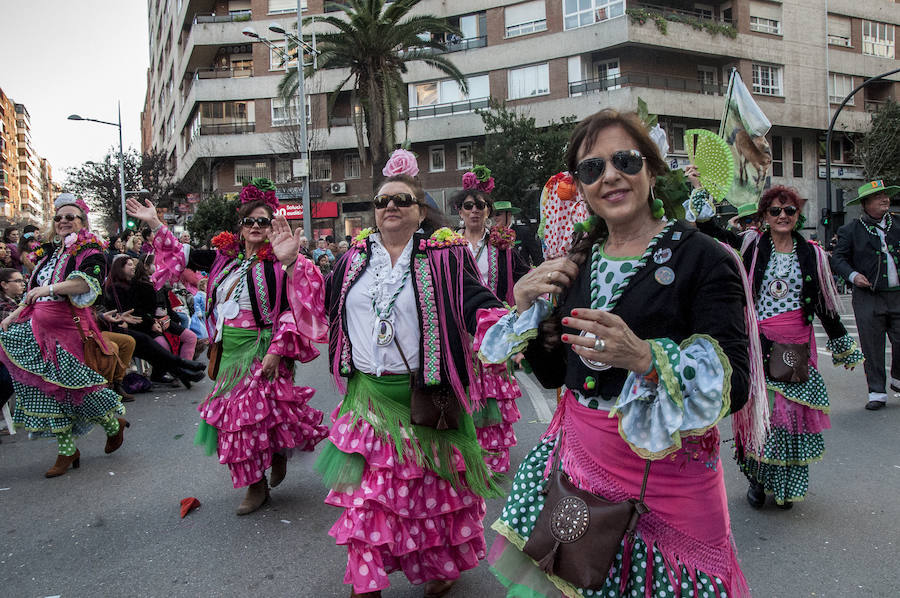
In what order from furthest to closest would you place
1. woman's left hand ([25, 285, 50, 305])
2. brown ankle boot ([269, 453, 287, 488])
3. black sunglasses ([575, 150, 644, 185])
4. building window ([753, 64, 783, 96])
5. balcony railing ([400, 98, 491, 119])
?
1. balcony railing ([400, 98, 491, 119])
2. building window ([753, 64, 783, 96])
3. woman's left hand ([25, 285, 50, 305])
4. brown ankle boot ([269, 453, 287, 488])
5. black sunglasses ([575, 150, 644, 185])

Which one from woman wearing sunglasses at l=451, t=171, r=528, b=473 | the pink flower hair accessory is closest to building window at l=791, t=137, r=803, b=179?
woman wearing sunglasses at l=451, t=171, r=528, b=473

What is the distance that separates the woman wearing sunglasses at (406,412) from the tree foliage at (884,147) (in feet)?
117

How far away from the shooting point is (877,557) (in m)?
3.71

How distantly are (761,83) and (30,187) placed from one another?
157 metres

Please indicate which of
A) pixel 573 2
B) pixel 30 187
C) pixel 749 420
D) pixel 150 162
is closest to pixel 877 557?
pixel 749 420

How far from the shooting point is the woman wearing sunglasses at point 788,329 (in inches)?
174

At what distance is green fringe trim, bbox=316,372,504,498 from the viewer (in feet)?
10.7

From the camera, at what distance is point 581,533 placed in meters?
1.93

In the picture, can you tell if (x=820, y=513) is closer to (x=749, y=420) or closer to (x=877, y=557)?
(x=877, y=557)

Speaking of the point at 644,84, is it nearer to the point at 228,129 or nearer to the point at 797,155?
the point at 797,155

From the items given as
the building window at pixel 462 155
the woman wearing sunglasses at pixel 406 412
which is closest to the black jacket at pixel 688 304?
the woman wearing sunglasses at pixel 406 412

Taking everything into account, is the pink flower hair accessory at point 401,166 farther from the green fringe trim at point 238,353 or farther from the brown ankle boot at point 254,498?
the brown ankle boot at point 254,498

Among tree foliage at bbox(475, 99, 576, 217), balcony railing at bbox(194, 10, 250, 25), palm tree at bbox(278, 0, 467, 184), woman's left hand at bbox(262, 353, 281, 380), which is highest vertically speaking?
balcony railing at bbox(194, 10, 250, 25)

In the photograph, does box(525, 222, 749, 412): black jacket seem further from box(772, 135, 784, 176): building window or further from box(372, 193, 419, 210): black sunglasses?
box(772, 135, 784, 176): building window
